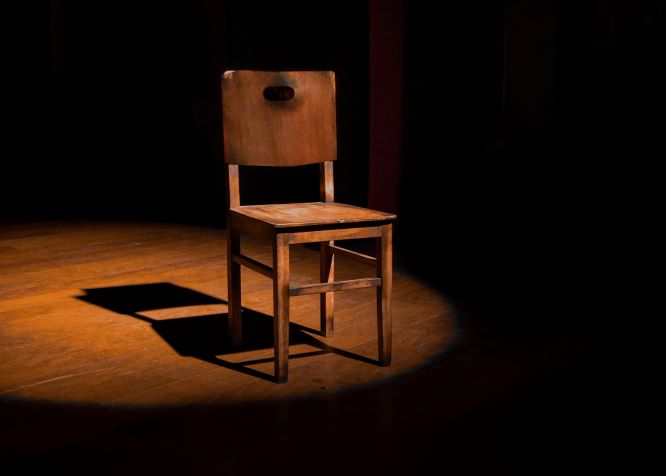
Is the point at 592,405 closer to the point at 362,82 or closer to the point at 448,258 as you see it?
the point at 448,258

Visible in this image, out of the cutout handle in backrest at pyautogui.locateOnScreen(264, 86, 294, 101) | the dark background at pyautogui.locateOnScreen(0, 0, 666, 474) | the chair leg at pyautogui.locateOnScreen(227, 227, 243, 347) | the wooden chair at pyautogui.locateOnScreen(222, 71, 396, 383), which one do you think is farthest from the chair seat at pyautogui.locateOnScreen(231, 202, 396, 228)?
the dark background at pyautogui.locateOnScreen(0, 0, 666, 474)

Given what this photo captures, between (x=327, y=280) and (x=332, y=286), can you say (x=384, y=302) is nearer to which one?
(x=332, y=286)

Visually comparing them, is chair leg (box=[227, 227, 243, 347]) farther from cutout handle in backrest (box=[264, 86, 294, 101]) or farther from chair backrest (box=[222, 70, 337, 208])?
cutout handle in backrest (box=[264, 86, 294, 101])

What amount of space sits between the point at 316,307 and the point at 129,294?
849 millimetres

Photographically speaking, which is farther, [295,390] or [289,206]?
[289,206]

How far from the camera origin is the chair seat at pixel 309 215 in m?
2.43

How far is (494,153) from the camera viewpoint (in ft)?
14.8

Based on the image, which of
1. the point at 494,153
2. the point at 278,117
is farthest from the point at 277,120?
the point at 494,153

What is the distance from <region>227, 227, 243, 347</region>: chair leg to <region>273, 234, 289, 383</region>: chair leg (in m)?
0.38

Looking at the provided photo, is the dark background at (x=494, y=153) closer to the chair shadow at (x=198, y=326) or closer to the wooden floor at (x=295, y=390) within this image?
the wooden floor at (x=295, y=390)

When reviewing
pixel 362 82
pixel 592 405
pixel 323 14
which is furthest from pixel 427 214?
pixel 592 405

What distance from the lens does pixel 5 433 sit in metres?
2.05

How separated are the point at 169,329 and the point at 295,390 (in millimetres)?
819

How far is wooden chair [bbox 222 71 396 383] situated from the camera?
2.45 metres
